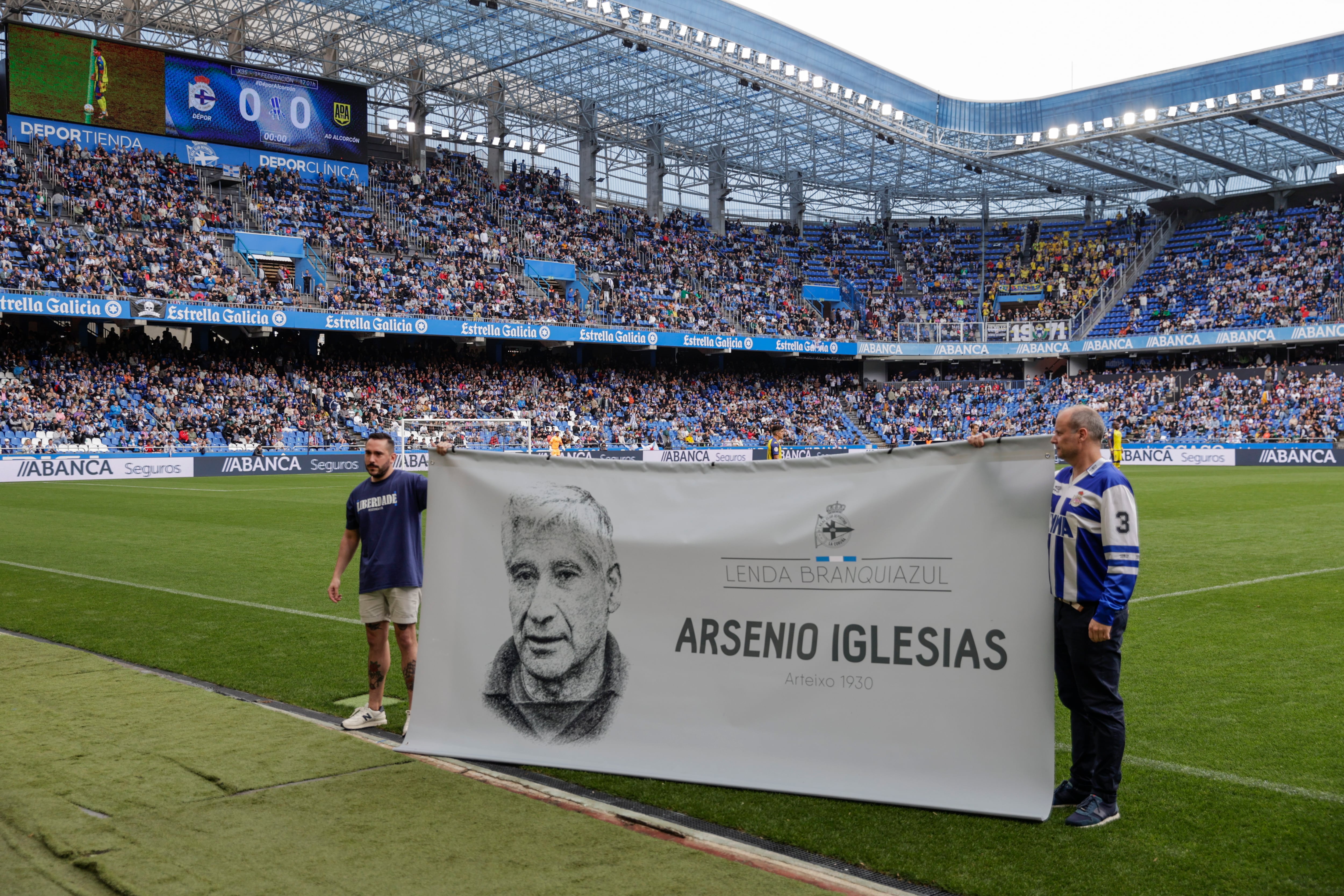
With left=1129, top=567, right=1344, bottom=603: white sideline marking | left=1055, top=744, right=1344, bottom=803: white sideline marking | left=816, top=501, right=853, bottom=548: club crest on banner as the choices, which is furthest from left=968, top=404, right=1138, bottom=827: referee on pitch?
left=1129, top=567, right=1344, bottom=603: white sideline marking

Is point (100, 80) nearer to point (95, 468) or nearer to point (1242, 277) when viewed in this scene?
point (95, 468)

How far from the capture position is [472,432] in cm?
4222

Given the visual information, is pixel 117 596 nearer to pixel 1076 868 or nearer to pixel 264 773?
pixel 264 773

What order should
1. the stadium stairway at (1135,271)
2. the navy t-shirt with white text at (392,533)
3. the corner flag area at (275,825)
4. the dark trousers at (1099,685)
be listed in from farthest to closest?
the stadium stairway at (1135,271) < the navy t-shirt with white text at (392,533) < the dark trousers at (1099,685) < the corner flag area at (275,825)

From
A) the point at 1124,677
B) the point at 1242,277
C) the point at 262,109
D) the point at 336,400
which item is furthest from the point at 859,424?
the point at 1124,677

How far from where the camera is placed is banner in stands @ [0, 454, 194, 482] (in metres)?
32.1

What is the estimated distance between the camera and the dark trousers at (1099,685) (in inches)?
190

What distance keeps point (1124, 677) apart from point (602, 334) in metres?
43.4

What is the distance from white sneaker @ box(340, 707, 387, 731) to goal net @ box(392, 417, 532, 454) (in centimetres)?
3211

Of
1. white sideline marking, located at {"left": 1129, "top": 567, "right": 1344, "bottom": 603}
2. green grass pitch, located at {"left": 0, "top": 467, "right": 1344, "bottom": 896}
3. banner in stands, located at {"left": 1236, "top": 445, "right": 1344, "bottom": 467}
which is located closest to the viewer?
green grass pitch, located at {"left": 0, "top": 467, "right": 1344, "bottom": 896}

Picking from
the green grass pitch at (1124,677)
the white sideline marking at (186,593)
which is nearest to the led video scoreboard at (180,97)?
the green grass pitch at (1124,677)

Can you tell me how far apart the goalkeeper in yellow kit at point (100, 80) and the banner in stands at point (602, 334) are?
9.60 m

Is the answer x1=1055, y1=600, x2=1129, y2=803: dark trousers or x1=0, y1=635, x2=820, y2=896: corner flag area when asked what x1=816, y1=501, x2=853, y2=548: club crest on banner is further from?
x1=0, y1=635, x2=820, y2=896: corner flag area

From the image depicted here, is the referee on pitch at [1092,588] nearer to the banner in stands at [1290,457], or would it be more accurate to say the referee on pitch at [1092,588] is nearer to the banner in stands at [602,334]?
the banner in stands at [602,334]
